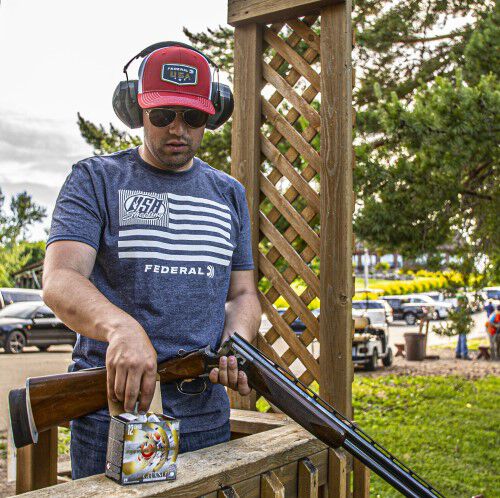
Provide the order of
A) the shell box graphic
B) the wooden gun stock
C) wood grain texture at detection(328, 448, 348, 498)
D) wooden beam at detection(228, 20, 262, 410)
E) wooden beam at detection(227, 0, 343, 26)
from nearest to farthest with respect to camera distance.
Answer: the shell box graphic
the wooden gun stock
wood grain texture at detection(328, 448, 348, 498)
wooden beam at detection(227, 0, 343, 26)
wooden beam at detection(228, 20, 262, 410)

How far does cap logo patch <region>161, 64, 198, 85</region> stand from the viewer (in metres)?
2.20

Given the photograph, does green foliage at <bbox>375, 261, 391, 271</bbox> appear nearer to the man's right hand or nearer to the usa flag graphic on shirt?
the usa flag graphic on shirt

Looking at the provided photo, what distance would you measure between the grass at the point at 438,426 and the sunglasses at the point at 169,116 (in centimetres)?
548

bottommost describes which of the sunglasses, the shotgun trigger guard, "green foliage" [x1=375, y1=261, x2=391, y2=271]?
the shotgun trigger guard

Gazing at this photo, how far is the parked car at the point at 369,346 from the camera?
1783 cm

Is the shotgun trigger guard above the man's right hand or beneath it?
beneath

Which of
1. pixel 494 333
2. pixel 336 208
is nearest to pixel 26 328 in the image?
pixel 494 333

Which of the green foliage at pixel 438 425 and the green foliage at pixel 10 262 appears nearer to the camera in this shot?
the green foliage at pixel 438 425

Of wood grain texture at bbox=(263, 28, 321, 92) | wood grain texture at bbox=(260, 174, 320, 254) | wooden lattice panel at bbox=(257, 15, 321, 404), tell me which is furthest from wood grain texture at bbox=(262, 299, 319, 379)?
wood grain texture at bbox=(263, 28, 321, 92)

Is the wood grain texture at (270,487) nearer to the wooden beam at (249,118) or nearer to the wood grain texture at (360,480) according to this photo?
the wood grain texture at (360,480)

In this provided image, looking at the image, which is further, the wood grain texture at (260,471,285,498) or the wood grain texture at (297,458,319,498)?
the wood grain texture at (297,458,319,498)

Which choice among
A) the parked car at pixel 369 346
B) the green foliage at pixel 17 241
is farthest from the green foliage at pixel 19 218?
the parked car at pixel 369 346

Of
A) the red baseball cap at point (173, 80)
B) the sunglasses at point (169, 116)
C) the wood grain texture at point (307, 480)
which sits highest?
the red baseball cap at point (173, 80)

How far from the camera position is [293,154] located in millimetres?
3559
